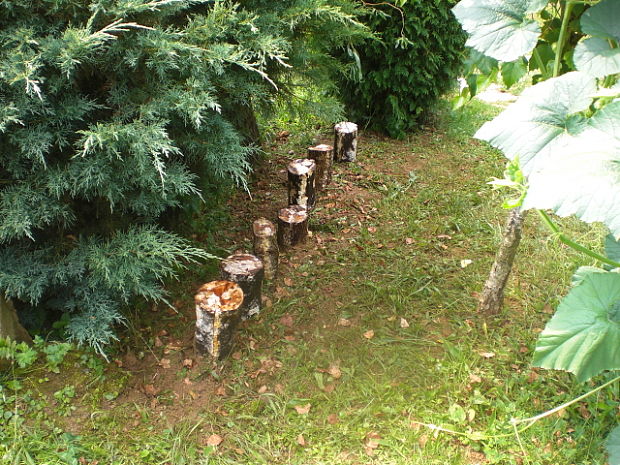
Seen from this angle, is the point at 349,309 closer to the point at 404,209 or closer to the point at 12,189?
the point at 404,209

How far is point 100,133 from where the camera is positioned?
1.81m

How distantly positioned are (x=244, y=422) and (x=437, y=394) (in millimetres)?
914

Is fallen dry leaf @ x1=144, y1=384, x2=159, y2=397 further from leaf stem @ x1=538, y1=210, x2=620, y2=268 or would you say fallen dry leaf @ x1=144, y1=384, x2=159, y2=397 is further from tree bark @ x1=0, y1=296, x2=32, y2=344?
leaf stem @ x1=538, y1=210, x2=620, y2=268

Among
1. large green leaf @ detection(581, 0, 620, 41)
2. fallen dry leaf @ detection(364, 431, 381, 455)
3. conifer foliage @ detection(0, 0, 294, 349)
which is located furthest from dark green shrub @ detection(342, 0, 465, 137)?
fallen dry leaf @ detection(364, 431, 381, 455)

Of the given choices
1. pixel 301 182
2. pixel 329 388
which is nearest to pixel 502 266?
pixel 329 388

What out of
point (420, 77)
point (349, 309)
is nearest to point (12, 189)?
point (349, 309)

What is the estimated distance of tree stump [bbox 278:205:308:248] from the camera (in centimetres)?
314

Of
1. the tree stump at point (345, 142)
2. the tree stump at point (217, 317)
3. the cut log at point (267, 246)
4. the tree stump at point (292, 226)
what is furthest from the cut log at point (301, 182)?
the tree stump at point (217, 317)

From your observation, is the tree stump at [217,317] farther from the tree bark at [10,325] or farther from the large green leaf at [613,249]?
the large green leaf at [613,249]

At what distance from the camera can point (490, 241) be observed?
3348mm

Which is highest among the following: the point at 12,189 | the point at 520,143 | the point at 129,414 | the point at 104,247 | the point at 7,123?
the point at 520,143

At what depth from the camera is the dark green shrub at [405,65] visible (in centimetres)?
434

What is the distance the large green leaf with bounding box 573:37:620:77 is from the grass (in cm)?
148

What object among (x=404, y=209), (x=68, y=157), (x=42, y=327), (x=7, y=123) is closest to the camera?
(x=7, y=123)
